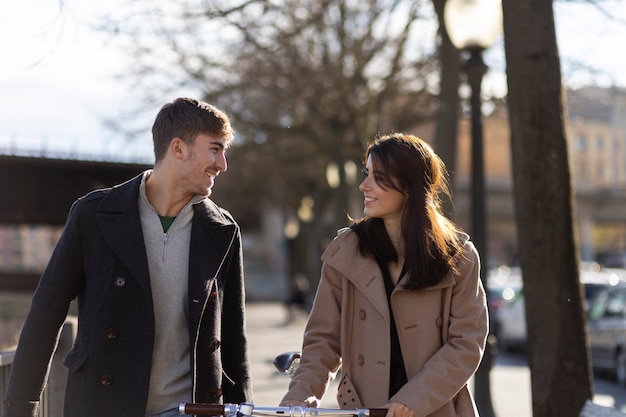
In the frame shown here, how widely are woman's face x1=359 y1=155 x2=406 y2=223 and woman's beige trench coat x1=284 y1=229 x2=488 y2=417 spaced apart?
0.19 meters

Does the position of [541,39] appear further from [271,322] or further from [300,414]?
[271,322]

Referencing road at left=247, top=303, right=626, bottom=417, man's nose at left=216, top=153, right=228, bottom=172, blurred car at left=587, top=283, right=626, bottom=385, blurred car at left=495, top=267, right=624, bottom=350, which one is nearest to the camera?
man's nose at left=216, top=153, right=228, bottom=172

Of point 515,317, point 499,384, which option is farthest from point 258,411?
point 515,317

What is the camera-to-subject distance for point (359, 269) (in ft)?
14.0

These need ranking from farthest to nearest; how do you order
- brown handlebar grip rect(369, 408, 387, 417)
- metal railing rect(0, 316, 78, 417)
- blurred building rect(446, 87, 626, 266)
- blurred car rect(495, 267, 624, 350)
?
blurred building rect(446, 87, 626, 266), blurred car rect(495, 267, 624, 350), metal railing rect(0, 316, 78, 417), brown handlebar grip rect(369, 408, 387, 417)

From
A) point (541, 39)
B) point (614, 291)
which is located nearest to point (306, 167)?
point (614, 291)

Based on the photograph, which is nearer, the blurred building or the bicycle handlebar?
the bicycle handlebar

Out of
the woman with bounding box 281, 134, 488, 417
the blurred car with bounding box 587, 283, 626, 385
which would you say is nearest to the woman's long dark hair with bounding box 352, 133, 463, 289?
the woman with bounding box 281, 134, 488, 417

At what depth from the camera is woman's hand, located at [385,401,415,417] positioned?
3.90 meters

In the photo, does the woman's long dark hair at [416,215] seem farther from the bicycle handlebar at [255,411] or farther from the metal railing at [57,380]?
the metal railing at [57,380]

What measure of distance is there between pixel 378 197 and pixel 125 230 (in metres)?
0.97

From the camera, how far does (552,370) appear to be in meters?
7.93

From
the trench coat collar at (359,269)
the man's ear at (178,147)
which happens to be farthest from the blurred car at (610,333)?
the man's ear at (178,147)

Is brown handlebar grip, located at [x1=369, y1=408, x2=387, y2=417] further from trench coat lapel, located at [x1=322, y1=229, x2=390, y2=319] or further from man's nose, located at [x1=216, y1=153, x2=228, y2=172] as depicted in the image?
man's nose, located at [x1=216, y1=153, x2=228, y2=172]
